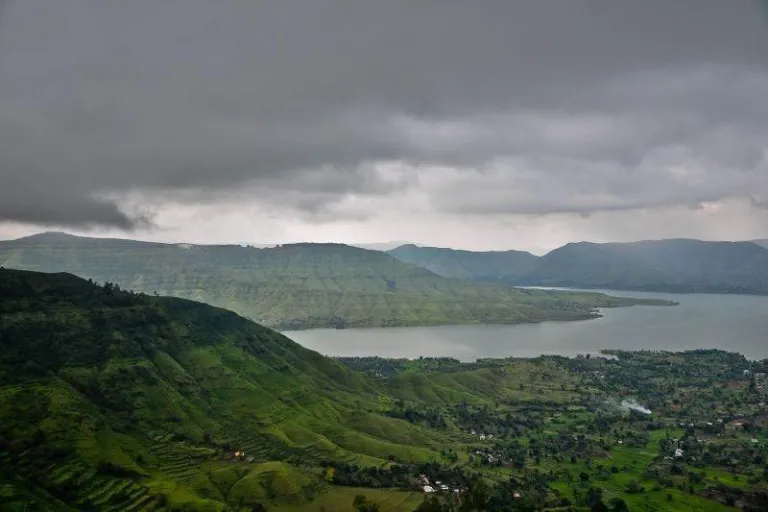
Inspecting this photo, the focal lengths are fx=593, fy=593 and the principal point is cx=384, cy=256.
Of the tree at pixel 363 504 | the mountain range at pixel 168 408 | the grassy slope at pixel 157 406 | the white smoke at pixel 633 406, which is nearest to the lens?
the tree at pixel 363 504

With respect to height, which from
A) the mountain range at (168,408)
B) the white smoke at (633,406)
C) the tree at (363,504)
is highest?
the mountain range at (168,408)

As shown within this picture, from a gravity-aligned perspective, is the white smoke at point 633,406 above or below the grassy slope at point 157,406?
below

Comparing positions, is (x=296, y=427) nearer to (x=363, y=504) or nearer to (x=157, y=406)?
(x=157, y=406)

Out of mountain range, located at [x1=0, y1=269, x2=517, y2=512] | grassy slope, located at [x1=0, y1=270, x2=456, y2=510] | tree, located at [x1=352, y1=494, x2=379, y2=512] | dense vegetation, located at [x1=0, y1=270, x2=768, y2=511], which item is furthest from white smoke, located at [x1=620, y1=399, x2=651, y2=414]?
tree, located at [x1=352, y1=494, x2=379, y2=512]

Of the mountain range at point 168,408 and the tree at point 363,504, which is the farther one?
the mountain range at point 168,408

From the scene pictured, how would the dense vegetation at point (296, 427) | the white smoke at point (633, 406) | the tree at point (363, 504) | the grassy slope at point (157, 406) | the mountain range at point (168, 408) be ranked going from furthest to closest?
the white smoke at point (633, 406)
the dense vegetation at point (296, 427)
the grassy slope at point (157, 406)
the mountain range at point (168, 408)
the tree at point (363, 504)

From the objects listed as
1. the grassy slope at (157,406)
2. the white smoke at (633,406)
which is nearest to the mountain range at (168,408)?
the grassy slope at (157,406)

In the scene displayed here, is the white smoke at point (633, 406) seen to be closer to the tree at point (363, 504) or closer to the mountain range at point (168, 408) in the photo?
the mountain range at point (168, 408)

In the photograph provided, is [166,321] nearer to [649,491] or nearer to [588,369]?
[649,491]
